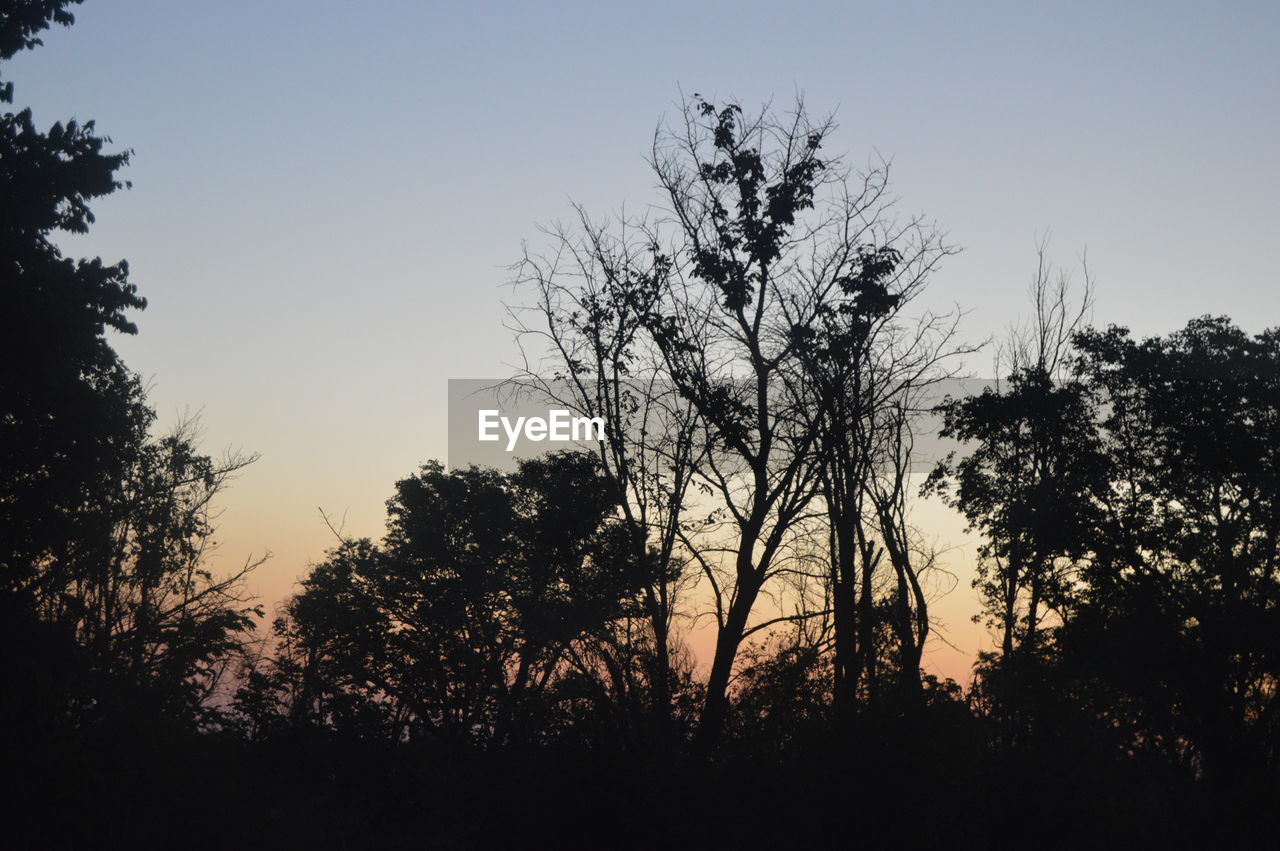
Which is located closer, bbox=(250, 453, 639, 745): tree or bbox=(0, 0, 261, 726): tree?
bbox=(0, 0, 261, 726): tree

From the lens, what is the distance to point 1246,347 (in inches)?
1110

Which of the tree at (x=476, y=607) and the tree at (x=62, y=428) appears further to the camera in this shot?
the tree at (x=476, y=607)

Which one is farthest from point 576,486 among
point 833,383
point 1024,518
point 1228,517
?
point 1228,517

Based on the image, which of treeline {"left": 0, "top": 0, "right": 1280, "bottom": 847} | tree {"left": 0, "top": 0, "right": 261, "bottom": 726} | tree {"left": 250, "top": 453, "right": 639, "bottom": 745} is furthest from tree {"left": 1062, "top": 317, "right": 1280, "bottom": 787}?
tree {"left": 0, "top": 0, "right": 261, "bottom": 726}

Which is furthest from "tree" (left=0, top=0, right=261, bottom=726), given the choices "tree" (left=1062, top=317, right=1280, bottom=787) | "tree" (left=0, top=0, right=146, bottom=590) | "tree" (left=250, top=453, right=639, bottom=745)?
"tree" (left=1062, top=317, right=1280, bottom=787)

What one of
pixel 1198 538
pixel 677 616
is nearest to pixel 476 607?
pixel 677 616

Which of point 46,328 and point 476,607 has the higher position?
point 46,328

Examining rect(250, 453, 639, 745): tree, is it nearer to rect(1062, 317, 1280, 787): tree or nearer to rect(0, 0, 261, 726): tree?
rect(0, 0, 261, 726): tree

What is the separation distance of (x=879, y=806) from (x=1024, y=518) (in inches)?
492

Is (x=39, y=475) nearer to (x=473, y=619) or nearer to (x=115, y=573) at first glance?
(x=115, y=573)

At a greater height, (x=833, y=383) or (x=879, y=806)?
(x=833, y=383)

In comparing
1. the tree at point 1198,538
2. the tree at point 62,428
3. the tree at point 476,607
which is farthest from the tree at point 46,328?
the tree at point 1198,538

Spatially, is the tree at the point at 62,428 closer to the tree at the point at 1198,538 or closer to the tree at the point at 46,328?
the tree at the point at 46,328

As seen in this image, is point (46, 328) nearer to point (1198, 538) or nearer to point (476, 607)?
point (476, 607)
